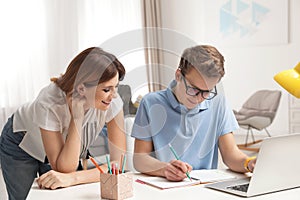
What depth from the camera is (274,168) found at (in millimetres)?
1449

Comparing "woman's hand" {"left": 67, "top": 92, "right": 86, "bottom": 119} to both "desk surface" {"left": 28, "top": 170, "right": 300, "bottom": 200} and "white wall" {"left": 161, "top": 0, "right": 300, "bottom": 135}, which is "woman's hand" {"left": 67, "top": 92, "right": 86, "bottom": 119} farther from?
"white wall" {"left": 161, "top": 0, "right": 300, "bottom": 135}

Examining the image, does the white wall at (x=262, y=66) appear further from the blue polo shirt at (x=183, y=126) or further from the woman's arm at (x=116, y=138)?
the woman's arm at (x=116, y=138)

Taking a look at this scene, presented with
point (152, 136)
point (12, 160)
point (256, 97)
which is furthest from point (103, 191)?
point (256, 97)

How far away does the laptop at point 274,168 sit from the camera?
4.64ft

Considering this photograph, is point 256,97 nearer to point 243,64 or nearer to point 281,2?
point 243,64

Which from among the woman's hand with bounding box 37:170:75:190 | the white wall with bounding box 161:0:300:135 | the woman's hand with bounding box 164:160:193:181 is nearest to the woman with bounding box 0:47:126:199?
the woman's hand with bounding box 37:170:75:190

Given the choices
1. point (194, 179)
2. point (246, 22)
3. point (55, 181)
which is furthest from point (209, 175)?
point (246, 22)

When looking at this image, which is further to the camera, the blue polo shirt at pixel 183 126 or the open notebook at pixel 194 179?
the blue polo shirt at pixel 183 126

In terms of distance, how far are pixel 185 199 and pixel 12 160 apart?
1021 mm

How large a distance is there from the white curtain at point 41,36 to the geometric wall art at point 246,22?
1.84 meters

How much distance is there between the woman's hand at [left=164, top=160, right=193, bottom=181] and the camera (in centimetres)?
162

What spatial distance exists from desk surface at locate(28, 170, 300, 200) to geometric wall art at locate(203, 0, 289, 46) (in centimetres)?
481

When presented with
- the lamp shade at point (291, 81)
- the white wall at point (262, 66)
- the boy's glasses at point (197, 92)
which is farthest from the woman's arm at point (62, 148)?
the white wall at point (262, 66)

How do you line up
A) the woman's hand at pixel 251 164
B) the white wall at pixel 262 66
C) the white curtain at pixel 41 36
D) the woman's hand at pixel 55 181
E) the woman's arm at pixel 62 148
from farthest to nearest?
the white wall at pixel 262 66, the white curtain at pixel 41 36, the woman's arm at pixel 62 148, the woman's hand at pixel 251 164, the woman's hand at pixel 55 181
